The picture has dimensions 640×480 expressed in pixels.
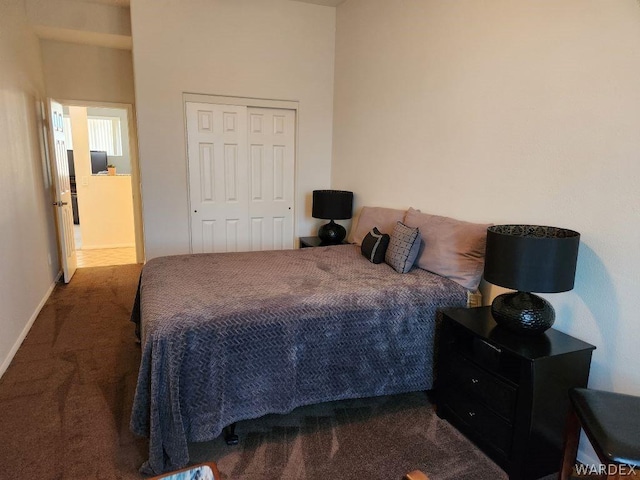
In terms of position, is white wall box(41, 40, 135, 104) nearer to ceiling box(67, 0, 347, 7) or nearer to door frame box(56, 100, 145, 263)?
door frame box(56, 100, 145, 263)

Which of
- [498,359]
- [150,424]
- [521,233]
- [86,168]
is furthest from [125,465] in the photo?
[86,168]

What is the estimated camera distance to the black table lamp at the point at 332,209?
4020mm

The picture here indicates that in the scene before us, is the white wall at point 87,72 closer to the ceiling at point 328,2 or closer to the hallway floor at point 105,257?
the hallway floor at point 105,257

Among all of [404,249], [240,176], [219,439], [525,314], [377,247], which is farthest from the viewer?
[240,176]

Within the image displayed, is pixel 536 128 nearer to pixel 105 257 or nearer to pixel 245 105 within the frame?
pixel 245 105

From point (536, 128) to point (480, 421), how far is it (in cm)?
159

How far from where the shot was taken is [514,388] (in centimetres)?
180

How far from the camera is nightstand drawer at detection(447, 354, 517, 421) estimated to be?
184 cm

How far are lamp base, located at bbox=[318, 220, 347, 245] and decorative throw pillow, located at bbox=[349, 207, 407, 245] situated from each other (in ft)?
1.45

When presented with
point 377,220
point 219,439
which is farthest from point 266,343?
point 377,220

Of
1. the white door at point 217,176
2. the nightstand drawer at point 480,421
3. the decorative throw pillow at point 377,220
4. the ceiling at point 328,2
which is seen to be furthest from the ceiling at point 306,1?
the nightstand drawer at point 480,421

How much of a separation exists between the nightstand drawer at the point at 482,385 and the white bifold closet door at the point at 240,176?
2842mm

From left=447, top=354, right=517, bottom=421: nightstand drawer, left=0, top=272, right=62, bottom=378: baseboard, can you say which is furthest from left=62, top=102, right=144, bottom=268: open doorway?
left=447, top=354, right=517, bottom=421: nightstand drawer

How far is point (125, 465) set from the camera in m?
1.90
